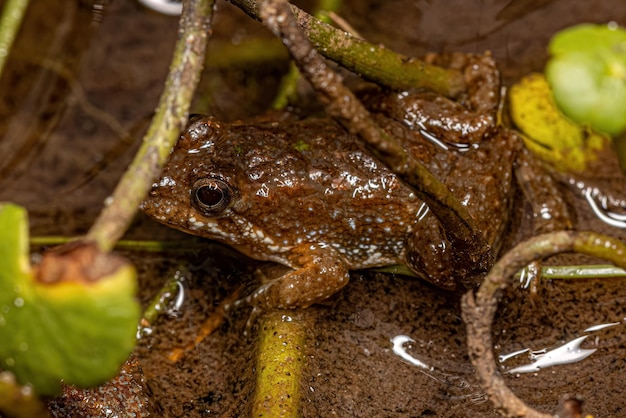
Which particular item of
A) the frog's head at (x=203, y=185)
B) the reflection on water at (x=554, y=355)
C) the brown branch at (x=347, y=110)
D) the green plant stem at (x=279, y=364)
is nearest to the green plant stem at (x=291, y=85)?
the frog's head at (x=203, y=185)

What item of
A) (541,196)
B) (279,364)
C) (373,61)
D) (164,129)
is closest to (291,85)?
(373,61)

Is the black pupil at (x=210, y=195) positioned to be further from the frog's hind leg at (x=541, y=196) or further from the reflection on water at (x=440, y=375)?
the frog's hind leg at (x=541, y=196)

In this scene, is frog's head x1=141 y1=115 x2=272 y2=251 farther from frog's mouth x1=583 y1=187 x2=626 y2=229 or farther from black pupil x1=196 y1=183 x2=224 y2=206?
frog's mouth x1=583 y1=187 x2=626 y2=229

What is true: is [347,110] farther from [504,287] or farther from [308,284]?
[308,284]

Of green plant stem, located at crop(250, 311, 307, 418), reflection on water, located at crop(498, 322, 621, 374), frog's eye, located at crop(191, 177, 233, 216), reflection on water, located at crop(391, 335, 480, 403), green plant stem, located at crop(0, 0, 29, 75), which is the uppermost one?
green plant stem, located at crop(0, 0, 29, 75)

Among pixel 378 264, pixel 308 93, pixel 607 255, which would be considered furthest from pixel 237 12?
pixel 607 255

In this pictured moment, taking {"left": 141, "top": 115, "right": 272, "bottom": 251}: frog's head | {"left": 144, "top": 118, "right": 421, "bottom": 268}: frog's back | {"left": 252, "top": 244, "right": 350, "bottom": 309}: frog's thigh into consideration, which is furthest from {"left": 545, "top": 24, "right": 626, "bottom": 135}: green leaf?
{"left": 141, "top": 115, "right": 272, "bottom": 251}: frog's head
